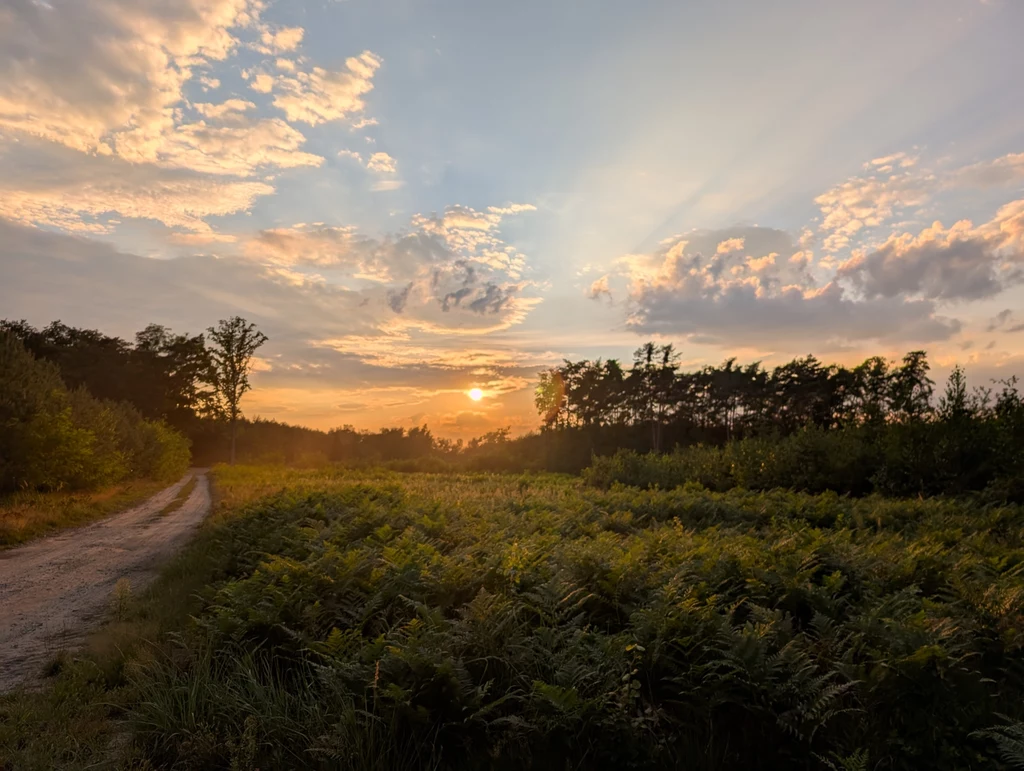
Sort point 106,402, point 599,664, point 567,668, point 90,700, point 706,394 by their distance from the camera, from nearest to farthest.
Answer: point 567,668, point 599,664, point 90,700, point 106,402, point 706,394

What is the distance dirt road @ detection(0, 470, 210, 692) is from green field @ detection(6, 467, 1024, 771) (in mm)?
1201

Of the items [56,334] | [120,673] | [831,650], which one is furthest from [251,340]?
[831,650]

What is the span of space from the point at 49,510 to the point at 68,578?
10656 millimetres

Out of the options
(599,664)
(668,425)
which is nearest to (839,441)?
(599,664)

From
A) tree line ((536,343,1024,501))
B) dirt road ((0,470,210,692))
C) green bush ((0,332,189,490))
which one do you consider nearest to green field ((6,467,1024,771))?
dirt road ((0,470,210,692))

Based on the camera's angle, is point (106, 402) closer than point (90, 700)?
No

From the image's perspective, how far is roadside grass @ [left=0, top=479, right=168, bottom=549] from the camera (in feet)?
52.3

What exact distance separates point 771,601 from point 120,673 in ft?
22.6

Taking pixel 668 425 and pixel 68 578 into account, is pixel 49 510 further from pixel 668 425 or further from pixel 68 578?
pixel 668 425

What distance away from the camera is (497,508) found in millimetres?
12844

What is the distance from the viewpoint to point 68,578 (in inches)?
452

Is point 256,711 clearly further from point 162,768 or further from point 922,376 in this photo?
point 922,376

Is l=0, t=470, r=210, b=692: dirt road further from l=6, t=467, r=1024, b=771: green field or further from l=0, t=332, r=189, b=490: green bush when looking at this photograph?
l=0, t=332, r=189, b=490: green bush

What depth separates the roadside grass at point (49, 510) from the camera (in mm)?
15930
